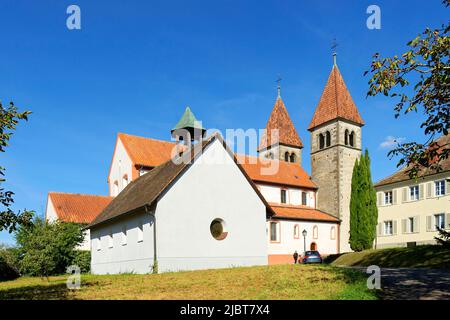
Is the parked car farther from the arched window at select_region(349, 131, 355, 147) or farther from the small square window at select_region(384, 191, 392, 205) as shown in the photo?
the arched window at select_region(349, 131, 355, 147)

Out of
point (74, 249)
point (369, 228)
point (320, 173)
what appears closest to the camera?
point (74, 249)

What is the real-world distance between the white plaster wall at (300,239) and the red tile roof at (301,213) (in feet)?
1.79

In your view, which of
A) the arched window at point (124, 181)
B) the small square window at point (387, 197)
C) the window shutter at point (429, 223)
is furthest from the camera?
the small square window at point (387, 197)

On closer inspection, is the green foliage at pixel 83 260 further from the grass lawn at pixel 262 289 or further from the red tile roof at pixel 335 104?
the red tile roof at pixel 335 104

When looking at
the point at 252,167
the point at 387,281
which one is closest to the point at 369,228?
the point at 252,167

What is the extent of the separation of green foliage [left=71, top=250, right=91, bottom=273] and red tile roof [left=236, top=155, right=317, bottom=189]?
18.9 m

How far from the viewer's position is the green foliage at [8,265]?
33.5 meters

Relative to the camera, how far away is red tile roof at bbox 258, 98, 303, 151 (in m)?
→ 63.3

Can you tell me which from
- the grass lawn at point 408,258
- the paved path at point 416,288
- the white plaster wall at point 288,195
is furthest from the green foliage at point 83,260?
the paved path at point 416,288

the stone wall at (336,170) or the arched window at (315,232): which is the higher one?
the stone wall at (336,170)

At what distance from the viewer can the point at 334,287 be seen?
1201cm

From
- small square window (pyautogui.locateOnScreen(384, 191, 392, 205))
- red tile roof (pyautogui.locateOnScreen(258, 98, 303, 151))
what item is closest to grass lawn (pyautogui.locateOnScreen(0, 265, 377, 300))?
small square window (pyautogui.locateOnScreen(384, 191, 392, 205))
